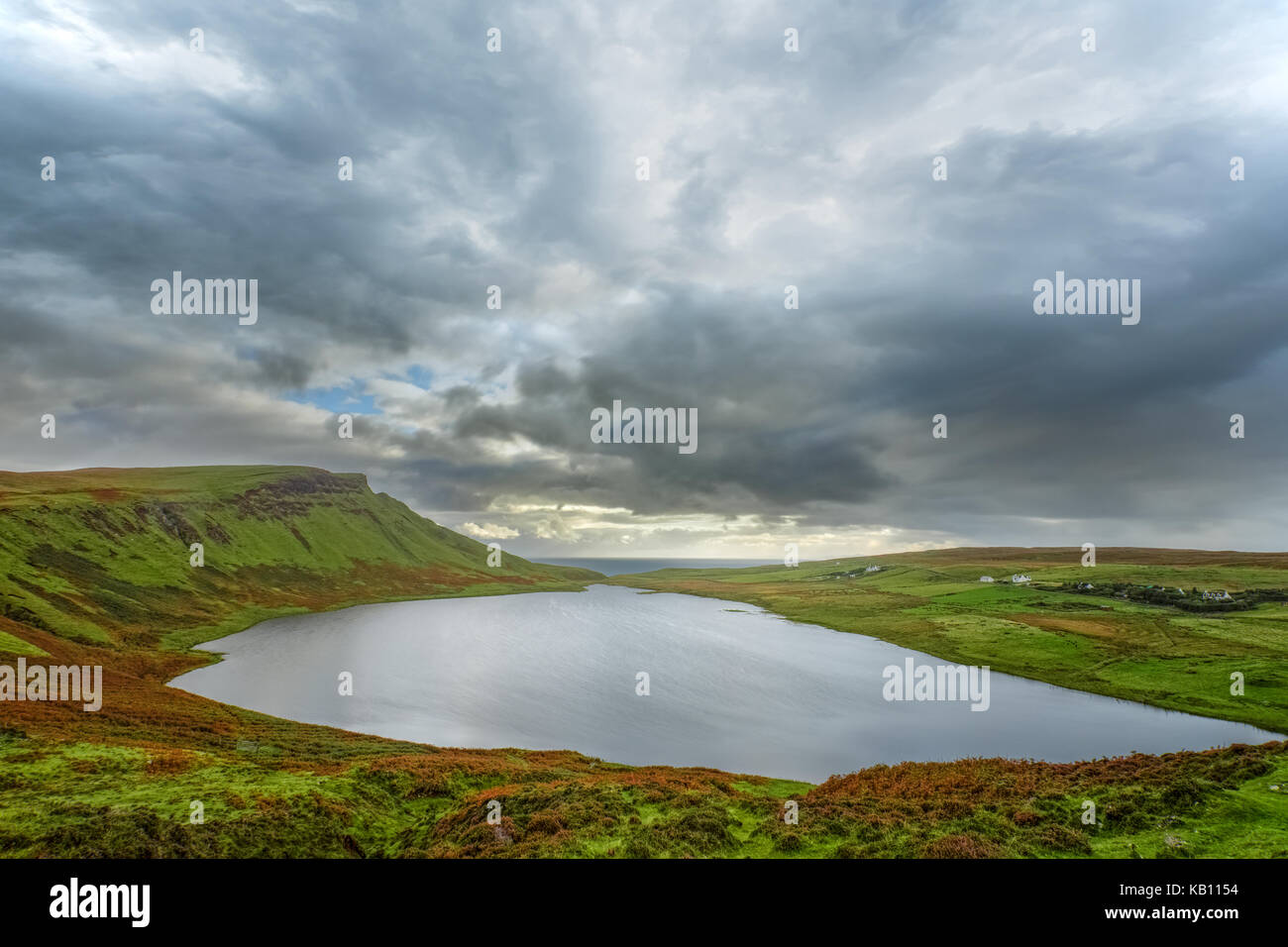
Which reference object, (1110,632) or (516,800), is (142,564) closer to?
(516,800)

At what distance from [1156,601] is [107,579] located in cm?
21014

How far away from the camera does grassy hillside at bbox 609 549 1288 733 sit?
5894 cm

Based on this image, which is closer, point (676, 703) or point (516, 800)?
point (516, 800)

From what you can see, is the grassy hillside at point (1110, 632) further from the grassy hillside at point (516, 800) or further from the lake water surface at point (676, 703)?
the grassy hillside at point (516, 800)

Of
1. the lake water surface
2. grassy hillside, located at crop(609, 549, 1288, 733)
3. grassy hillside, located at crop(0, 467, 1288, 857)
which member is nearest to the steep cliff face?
the lake water surface

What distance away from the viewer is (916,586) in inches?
6993

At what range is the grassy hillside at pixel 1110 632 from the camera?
58938 mm

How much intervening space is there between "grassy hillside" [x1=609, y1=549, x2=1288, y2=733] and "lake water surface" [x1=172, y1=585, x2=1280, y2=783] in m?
5.75

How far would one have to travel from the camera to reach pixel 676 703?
5891 cm

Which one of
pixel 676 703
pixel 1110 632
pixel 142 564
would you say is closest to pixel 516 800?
pixel 676 703

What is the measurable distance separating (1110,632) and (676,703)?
7590 centimetres

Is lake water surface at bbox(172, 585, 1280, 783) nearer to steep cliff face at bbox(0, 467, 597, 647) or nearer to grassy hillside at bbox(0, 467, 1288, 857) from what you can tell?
grassy hillside at bbox(0, 467, 1288, 857)
